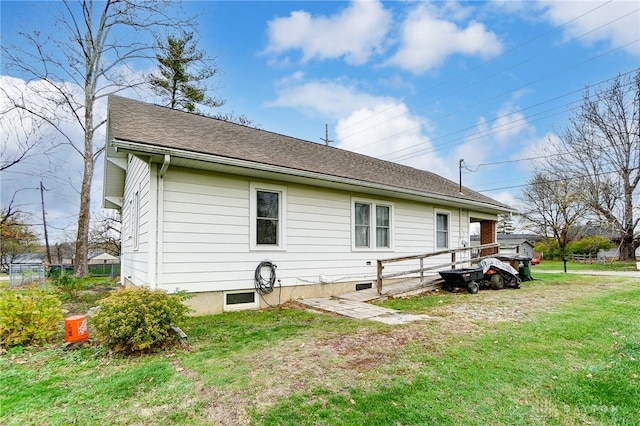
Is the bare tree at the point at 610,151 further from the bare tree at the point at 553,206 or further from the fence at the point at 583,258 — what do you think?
the fence at the point at 583,258

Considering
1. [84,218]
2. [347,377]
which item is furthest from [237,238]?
[84,218]

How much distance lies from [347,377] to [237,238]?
4.20 metres

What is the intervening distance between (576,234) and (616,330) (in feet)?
114

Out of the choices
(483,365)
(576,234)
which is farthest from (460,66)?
(576,234)

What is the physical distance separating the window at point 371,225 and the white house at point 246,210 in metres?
0.03

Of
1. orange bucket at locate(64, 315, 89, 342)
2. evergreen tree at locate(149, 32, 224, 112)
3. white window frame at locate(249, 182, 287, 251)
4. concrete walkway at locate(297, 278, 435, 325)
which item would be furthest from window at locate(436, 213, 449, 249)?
evergreen tree at locate(149, 32, 224, 112)

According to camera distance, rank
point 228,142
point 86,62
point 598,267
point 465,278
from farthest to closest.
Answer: point 598,267, point 86,62, point 465,278, point 228,142

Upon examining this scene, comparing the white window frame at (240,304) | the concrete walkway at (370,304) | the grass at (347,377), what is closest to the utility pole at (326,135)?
the concrete walkway at (370,304)

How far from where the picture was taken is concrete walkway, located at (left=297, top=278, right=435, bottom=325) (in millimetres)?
6129

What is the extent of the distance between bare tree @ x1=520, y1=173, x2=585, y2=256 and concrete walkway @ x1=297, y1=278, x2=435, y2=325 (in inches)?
947

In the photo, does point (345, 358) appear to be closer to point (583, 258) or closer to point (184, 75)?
point (184, 75)

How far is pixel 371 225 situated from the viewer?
31.4ft

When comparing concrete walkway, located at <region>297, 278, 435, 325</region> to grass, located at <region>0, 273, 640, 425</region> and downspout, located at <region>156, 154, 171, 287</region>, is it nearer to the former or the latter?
grass, located at <region>0, 273, 640, 425</region>

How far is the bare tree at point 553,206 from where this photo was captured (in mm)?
29452
